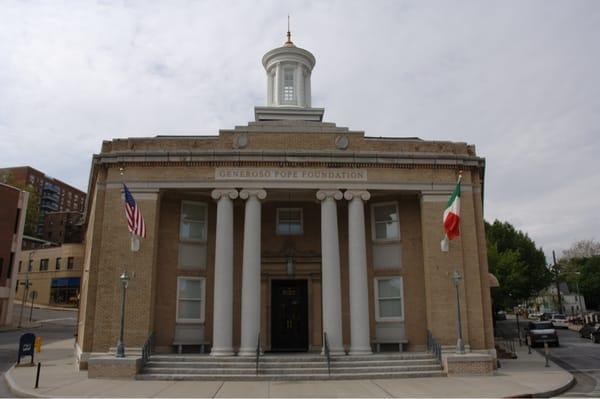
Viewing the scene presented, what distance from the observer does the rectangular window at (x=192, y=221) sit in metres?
22.3

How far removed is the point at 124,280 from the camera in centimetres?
1809

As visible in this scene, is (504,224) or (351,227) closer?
(351,227)

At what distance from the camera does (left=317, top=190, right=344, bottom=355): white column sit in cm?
1948

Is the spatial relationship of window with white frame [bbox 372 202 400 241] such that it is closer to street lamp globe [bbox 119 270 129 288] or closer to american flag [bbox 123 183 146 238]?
american flag [bbox 123 183 146 238]

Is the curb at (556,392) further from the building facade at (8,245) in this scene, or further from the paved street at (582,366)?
the building facade at (8,245)

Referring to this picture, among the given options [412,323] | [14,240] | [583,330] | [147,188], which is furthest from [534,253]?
[14,240]

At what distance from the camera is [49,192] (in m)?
140

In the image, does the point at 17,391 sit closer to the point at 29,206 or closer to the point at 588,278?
the point at 588,278

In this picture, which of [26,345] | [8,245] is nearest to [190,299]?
[26,345]

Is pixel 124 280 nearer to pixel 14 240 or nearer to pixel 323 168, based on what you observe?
pixel 323 168

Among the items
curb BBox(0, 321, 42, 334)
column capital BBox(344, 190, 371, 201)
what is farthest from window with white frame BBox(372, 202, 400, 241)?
curb BBox(0, 321, 42, 334)

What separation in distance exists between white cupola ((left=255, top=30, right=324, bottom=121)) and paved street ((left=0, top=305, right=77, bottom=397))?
18.1 meters

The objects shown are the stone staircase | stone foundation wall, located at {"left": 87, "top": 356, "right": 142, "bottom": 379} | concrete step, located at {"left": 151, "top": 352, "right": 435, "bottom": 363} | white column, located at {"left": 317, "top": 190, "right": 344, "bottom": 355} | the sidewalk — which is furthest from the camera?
white column, located at {"left": 317, "top": 190, "right": 344, "bottom": 355}

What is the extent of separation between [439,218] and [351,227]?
378 cm
